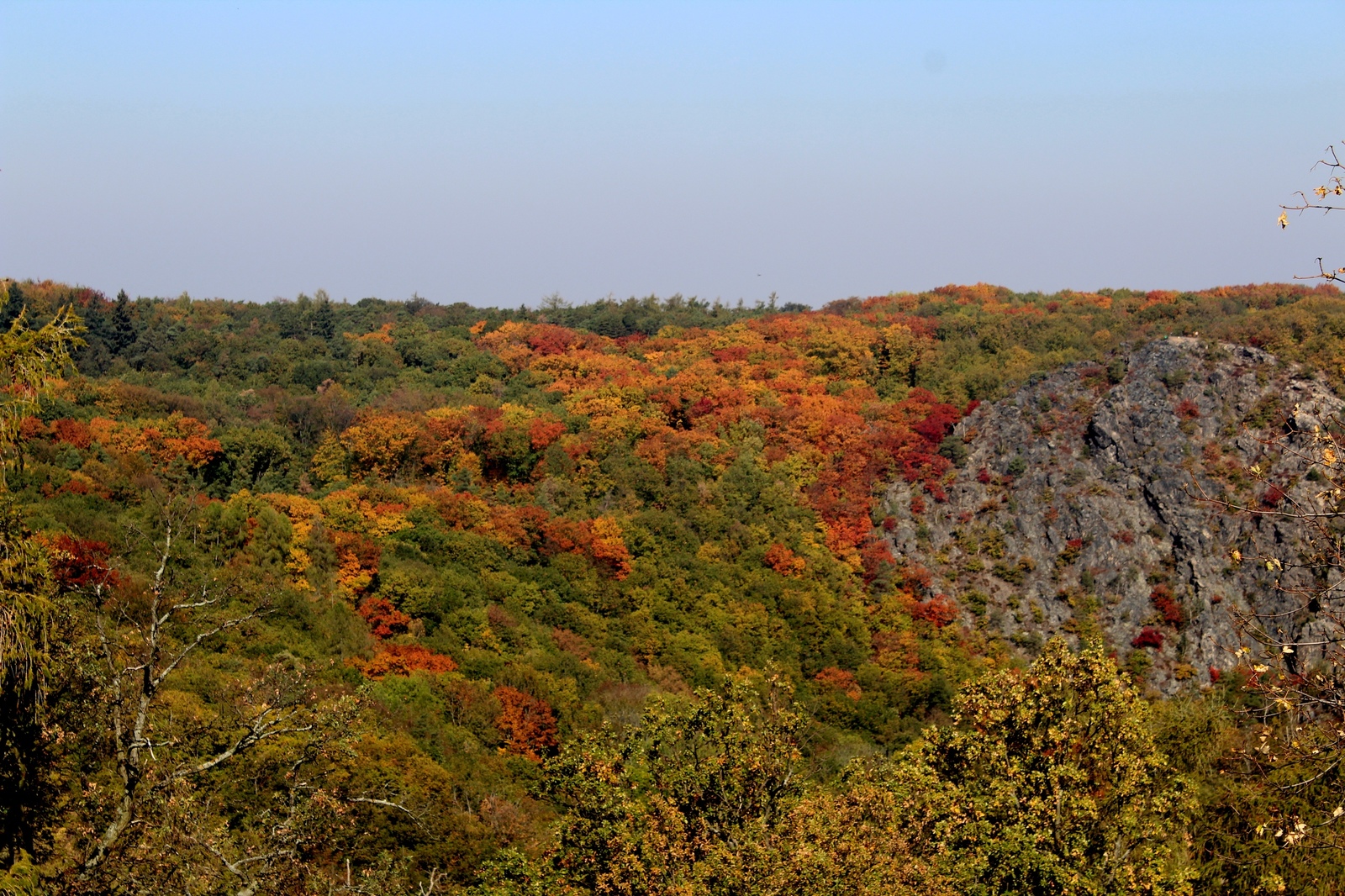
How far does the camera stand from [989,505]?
193 feet

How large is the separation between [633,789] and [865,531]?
1566 inches

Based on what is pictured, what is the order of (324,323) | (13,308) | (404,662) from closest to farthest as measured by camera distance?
(404,662), (13,308), (324,323)

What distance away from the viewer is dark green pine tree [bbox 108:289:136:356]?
77.9 metres

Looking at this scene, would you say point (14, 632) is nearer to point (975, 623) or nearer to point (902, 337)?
point (975, 623)

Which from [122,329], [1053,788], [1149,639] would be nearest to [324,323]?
[122,329]

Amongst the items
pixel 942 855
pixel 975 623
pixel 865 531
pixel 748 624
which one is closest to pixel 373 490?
pixel 748 624

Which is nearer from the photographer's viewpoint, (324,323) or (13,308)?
(13,308)

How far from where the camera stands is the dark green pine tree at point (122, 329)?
7794 centimetres

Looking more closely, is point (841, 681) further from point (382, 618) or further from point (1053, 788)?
point (1053, 788)

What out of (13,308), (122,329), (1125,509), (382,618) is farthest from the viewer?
(122,329)

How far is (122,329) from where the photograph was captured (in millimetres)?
79688

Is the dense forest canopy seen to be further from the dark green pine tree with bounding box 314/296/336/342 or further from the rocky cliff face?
the rocky cliff face

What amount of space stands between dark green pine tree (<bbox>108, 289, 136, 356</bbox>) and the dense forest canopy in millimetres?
828

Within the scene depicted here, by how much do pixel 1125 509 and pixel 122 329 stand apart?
6445 centimetres
